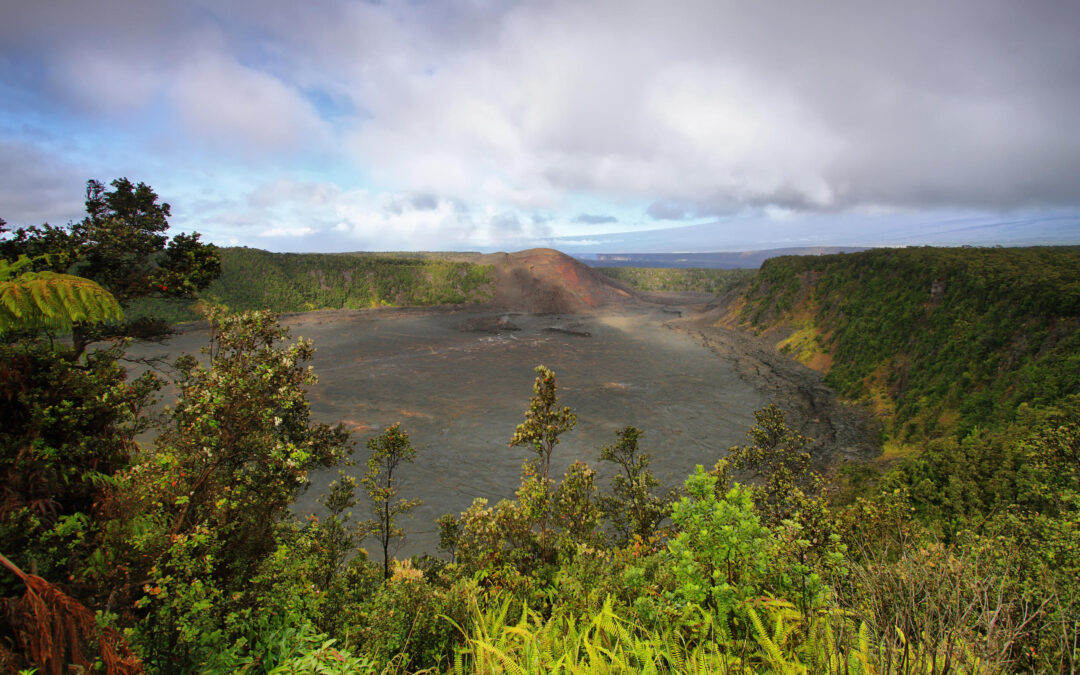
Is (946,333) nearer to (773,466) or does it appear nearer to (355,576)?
(773,466)

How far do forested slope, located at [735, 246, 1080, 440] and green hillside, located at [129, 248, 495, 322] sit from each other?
Result: 223ft

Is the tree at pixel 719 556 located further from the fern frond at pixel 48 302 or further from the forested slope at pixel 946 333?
the forested slope at pixel 946 333

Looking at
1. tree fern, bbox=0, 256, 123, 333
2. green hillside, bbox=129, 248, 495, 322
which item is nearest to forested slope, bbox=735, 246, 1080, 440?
tree fern, bbox=0, 256, 123, 333

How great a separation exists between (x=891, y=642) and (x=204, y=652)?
643 centimetres

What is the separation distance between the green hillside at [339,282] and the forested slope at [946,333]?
68.1 metres

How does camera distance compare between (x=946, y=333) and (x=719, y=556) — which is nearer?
(x=719, y=556)

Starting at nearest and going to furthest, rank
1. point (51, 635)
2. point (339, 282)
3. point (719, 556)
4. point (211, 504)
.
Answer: point (51, 635), point (719, 556), point (211, 504), point (339, 282)

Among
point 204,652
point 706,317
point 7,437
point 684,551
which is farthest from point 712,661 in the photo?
point 706,317

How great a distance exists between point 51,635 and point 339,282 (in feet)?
332


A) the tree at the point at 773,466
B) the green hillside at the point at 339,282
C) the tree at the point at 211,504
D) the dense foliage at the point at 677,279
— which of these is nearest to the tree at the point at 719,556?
the tree at the point at 211,504

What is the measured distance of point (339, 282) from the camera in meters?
94.9

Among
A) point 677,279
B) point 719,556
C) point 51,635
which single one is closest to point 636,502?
point 719,556

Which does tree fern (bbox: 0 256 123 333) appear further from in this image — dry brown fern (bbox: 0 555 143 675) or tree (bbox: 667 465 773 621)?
tree (bbox: 667 465 773 621)

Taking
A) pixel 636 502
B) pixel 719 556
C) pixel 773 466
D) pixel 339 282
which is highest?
pixel 339 282
